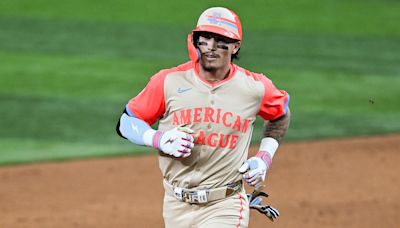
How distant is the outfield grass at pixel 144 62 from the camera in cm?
1207

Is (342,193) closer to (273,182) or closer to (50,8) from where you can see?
(273,182)

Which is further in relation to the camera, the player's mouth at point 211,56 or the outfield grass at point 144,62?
the outfield grass at point 144,62

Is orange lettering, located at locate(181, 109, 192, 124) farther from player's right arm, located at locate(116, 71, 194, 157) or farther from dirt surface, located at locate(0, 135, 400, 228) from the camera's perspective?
dirt surface, located at locate(0, 135, 400, 228)

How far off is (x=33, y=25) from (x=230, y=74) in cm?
1407

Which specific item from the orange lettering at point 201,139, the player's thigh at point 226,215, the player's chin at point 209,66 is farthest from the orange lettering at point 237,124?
the player's thigh at point 226,215

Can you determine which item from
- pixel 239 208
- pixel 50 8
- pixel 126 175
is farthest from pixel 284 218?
pixel 50 8

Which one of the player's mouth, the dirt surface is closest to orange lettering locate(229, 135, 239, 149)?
the player's mouth

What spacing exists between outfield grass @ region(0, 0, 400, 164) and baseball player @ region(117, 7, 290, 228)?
5.26 m

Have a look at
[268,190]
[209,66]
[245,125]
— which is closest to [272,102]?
[245,125]

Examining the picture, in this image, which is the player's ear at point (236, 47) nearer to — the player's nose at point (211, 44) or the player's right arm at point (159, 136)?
the player's nose at point (211, 44)

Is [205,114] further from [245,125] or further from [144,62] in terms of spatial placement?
[144,62]

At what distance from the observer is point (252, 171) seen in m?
Answer: 5.60

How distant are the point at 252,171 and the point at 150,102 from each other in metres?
0.81

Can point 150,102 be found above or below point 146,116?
above
